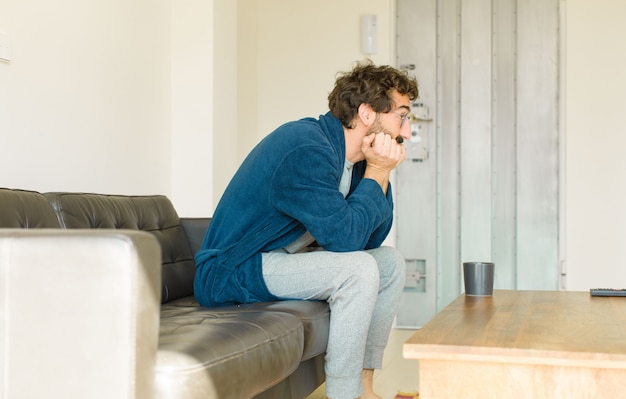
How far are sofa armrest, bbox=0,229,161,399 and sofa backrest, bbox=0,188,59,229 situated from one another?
1.76 feet

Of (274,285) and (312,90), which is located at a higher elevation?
(312,90)

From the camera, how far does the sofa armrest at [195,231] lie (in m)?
3.01

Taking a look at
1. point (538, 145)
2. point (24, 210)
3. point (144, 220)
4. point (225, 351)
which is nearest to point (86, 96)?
point (144, 220)

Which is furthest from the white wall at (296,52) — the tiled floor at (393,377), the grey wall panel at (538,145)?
the tiled floor at (393,377)

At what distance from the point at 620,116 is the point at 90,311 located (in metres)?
4.07

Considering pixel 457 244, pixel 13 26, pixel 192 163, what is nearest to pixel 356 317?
pixel 13 26

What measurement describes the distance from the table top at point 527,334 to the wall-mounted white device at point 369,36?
3.00 metres

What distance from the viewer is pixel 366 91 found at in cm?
251

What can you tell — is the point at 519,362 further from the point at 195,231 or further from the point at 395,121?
the point at 195,231

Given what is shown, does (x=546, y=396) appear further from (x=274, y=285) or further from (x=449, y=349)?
(x=274, y=285)

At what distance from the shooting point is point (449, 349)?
1.46 metres

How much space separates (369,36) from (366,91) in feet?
8.30

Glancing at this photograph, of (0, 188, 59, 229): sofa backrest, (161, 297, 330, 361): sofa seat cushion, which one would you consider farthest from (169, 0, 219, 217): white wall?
(0, 188, 59, 229): sofa backrest

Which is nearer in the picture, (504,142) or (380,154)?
(380,154)
